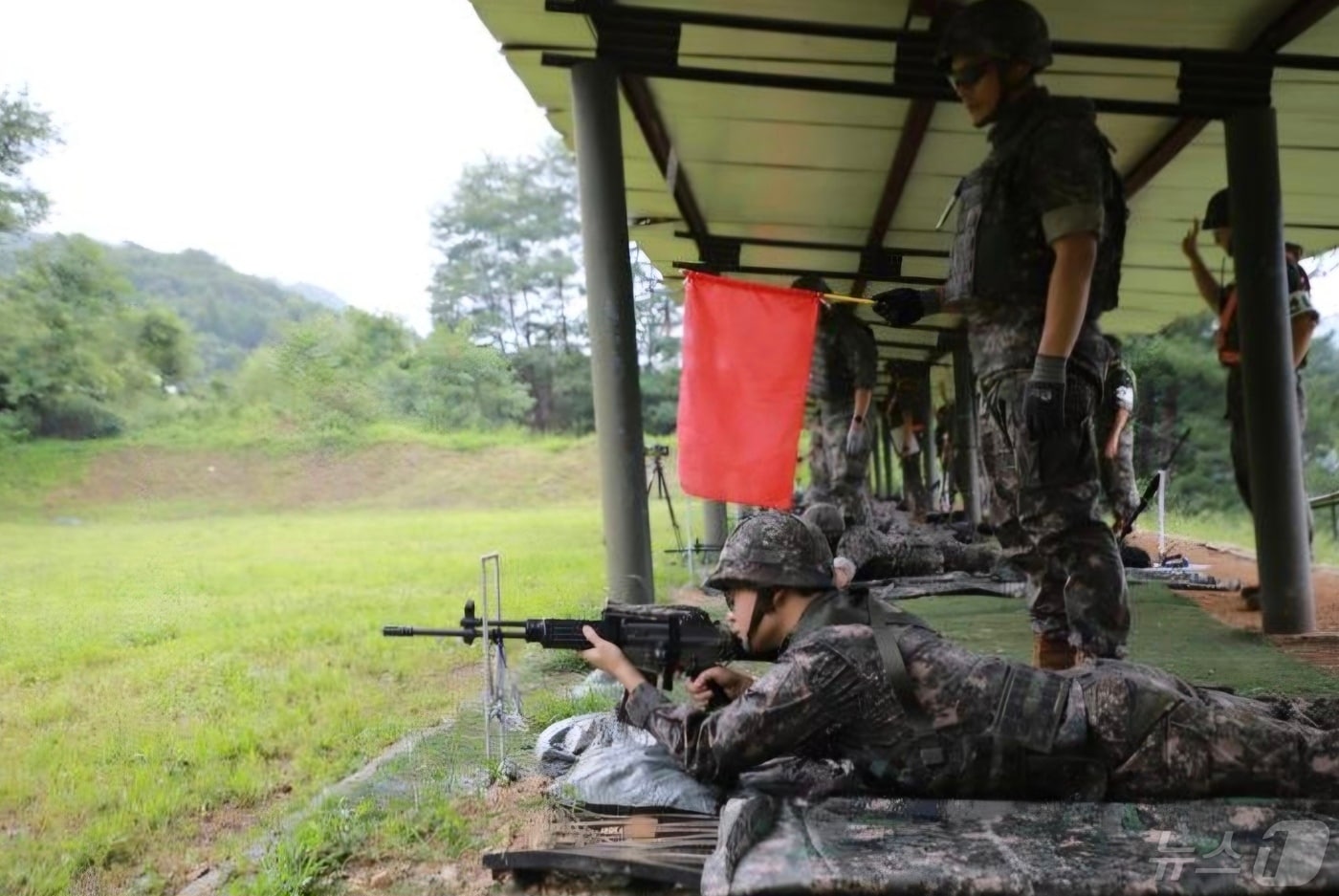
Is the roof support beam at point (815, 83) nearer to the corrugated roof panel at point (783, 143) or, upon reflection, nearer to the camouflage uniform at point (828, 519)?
the corrugated roof panel at point (783, 143)

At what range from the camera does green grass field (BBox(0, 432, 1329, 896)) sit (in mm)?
2617

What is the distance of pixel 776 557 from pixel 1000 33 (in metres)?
1.83

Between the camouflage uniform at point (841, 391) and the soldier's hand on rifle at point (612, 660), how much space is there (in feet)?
15.5

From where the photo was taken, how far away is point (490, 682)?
9.91 ft

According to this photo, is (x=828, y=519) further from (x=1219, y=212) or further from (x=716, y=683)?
(x=716, y=683)

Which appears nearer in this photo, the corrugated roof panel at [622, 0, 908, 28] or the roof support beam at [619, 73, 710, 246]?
the corrugated roof panel at [622, 0, 908, 28]

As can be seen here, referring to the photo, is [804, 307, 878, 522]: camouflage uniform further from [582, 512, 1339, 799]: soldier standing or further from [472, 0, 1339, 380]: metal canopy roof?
[582, 512, 1339, 799]: soldier standing

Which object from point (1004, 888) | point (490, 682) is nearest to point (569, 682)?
point (490, 682)

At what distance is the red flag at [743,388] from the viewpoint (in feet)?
16.5

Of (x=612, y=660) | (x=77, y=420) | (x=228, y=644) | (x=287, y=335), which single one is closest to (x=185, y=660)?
(x=228, y=644)

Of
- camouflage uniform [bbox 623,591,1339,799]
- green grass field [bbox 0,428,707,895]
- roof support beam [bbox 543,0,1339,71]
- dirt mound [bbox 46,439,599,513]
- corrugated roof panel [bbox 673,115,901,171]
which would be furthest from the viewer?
corrugated roof panel [bbox 673,115,901,171]

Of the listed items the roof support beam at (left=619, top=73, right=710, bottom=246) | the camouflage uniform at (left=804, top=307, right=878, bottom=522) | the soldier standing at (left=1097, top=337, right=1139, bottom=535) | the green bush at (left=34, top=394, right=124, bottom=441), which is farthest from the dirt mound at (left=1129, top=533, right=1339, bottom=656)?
the green bush at (left=34, top=394, right=124, bottom=441)

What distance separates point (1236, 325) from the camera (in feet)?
17.3

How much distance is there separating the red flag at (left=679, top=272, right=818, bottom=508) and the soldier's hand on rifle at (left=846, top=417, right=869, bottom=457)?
1.84 m
